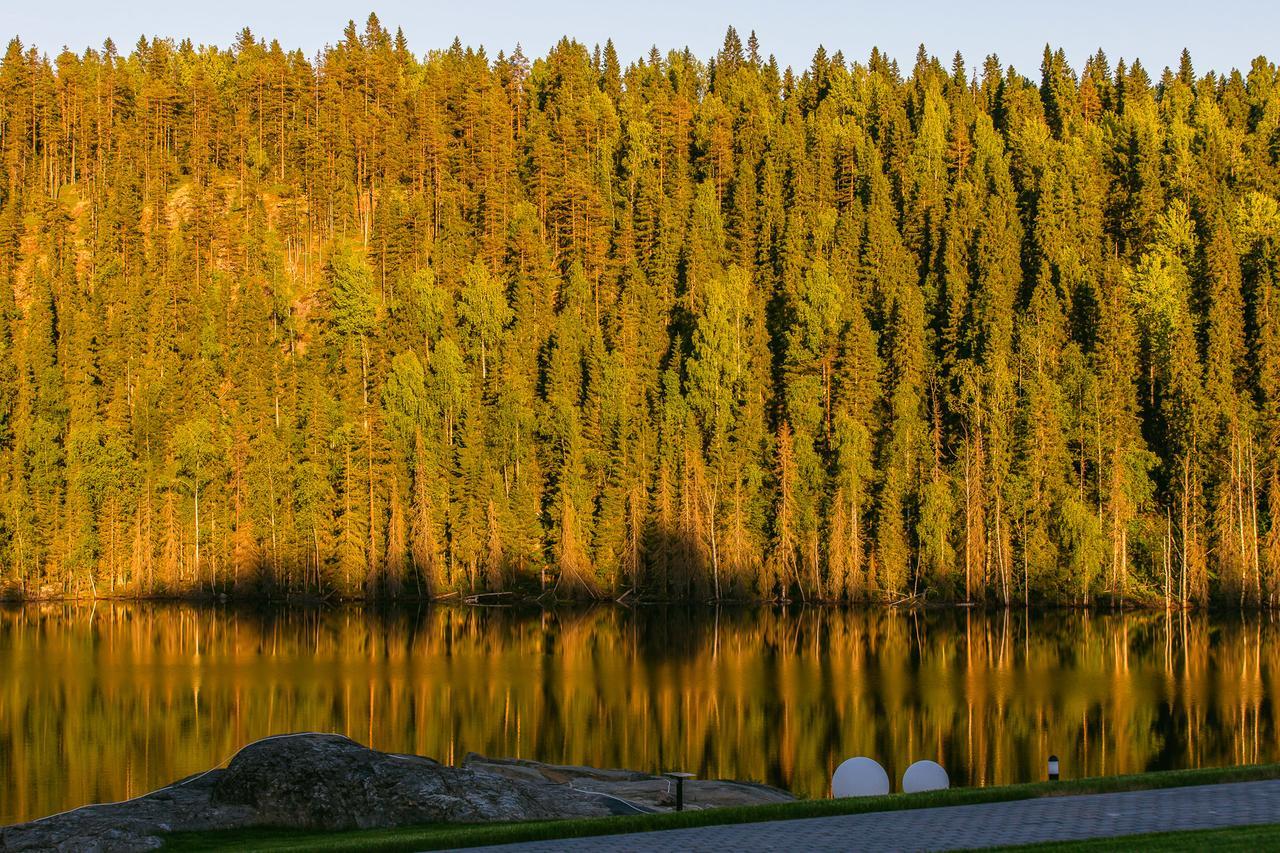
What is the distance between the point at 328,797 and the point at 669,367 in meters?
93.0

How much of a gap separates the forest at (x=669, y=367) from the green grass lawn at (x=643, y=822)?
73.3 metres

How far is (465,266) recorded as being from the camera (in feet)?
422

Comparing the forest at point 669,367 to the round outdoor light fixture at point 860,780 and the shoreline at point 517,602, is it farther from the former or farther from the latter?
the round outdoor light fixture at point 860,780

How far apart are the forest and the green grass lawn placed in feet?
241

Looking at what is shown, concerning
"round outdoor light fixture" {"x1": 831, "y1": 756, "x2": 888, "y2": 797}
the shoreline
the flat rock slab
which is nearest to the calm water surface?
"round outdoor light fixture" {"x1": 831, "y1": 756, "x2": 888, "y2": 797}

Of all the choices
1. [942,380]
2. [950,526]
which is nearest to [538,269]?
[942,380]

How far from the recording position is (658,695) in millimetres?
53000

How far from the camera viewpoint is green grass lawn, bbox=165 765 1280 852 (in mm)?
19703

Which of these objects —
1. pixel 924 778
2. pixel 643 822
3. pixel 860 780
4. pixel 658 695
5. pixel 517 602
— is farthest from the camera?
pixel 517 602

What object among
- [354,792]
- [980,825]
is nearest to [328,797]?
[354,792]

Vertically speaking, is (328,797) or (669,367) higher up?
(669,367)

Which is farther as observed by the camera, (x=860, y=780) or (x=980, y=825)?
(x=860, y=780)

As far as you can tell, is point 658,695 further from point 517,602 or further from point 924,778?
point 517,602

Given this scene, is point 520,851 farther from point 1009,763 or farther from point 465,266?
point 465,266
